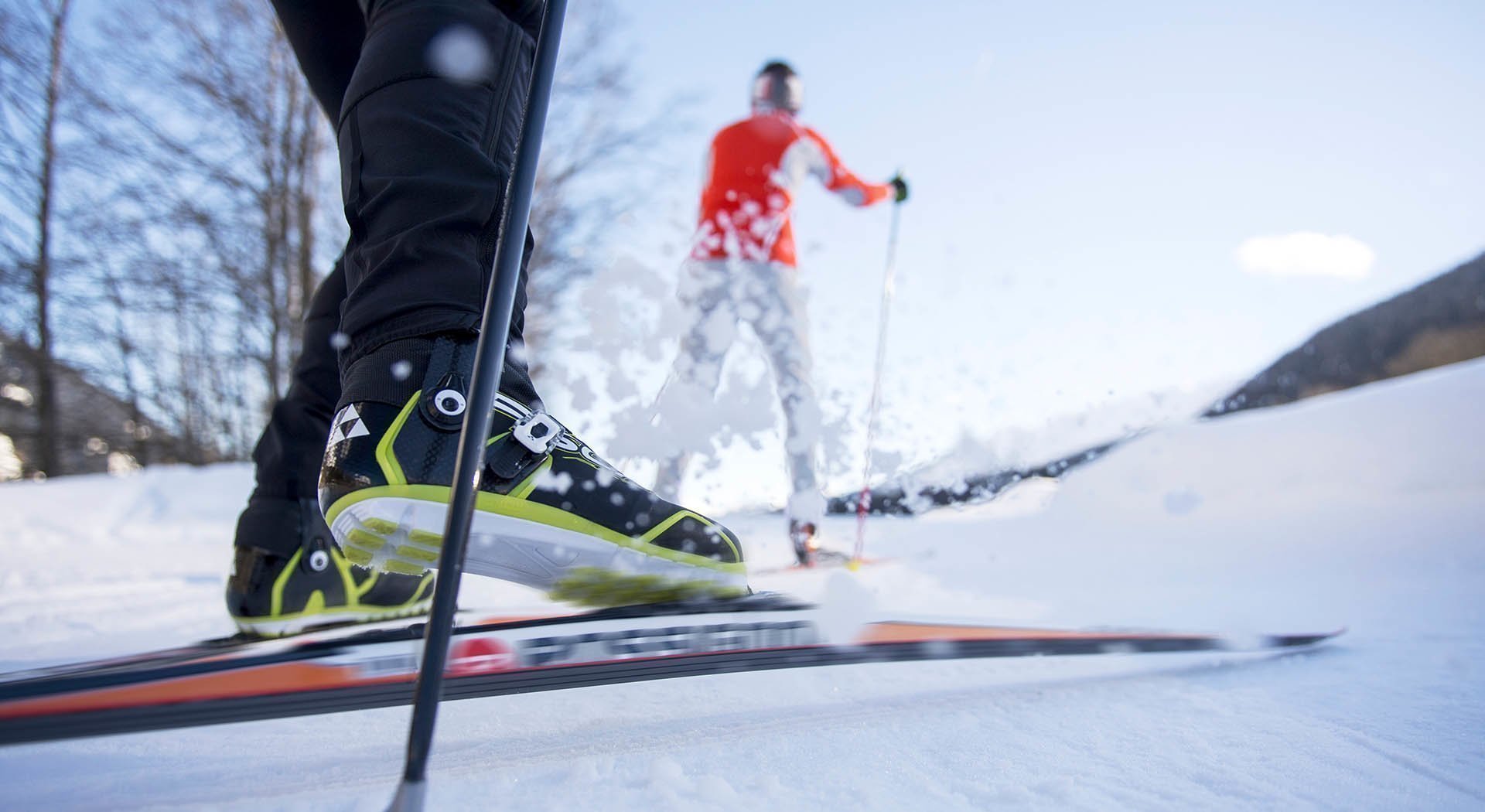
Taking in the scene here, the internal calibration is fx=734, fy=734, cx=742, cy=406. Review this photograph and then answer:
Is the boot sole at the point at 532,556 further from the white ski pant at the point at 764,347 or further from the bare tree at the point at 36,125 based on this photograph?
the bare tree at the point at 36,125

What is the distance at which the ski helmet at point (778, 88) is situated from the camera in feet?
9.27

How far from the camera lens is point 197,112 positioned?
20.3 ft

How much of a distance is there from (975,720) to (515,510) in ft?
1.65

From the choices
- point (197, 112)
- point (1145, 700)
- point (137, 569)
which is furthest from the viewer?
point (197, 112)

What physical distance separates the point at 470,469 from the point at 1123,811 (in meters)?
0.52

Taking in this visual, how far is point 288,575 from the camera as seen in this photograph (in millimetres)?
1059

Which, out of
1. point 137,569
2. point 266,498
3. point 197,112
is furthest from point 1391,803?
point 197,112

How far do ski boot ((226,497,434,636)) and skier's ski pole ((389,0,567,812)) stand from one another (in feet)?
1.96

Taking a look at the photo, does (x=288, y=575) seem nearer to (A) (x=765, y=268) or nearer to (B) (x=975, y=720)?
(B) (x=975, y=720)

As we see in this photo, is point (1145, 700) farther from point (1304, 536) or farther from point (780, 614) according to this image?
point (1304, 536)

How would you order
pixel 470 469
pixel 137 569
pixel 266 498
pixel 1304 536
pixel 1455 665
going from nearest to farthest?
pixel 470 469
pixel 1455 665
pixel 266 498
pixel 1304 536
pixel 137 569

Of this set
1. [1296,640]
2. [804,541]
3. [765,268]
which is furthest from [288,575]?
[765,268]

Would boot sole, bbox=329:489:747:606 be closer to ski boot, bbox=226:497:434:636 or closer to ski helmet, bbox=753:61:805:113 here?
ski boot, bbox=226:497:434:636

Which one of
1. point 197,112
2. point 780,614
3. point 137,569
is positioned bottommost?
point 137,569
